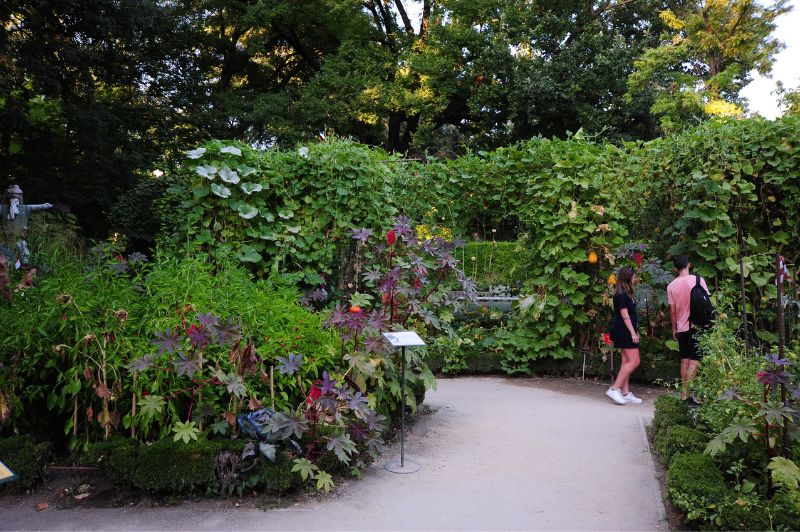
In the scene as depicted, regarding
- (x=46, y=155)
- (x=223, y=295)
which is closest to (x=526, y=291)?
(x=223, y=295)

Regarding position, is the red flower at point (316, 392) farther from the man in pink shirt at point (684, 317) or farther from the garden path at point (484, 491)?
the man in pink shirt at point (684, 317)

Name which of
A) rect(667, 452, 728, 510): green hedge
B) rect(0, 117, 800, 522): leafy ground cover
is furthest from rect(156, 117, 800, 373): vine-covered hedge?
rect(667, 452, 728, 510): green hedge

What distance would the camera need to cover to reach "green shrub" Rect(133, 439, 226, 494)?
3387mm

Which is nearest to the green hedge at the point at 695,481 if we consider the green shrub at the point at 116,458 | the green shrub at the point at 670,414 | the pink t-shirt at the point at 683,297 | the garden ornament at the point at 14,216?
the green shrub at the point at 670,414

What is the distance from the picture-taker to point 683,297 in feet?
18.8

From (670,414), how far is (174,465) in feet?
11.7

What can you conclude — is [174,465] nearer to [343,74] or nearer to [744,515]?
[744,515]

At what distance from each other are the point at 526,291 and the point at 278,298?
392cm

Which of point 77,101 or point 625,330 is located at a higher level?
point 77,101

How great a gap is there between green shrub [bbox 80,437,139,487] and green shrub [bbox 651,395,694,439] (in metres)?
3.70

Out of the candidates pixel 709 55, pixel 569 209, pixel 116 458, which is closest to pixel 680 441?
pixel 116 458

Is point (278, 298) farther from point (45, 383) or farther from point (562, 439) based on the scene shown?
point (562, 439)

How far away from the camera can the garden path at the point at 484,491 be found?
3.25 meters

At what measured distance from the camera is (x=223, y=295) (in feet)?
14.0
